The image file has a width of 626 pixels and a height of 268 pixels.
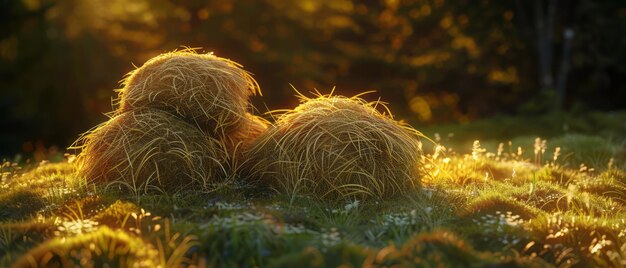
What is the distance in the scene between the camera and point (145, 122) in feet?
19.6

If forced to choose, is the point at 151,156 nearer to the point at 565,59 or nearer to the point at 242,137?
the point at 242,137

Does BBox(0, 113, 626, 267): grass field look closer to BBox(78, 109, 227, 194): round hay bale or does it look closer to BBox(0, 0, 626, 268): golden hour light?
BBox(0, 0, 626, 268): golden hour light

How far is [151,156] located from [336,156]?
1578 millimetres

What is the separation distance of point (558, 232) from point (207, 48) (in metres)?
13.2

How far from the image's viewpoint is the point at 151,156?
19.1ft

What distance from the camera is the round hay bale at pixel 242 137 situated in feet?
21.4

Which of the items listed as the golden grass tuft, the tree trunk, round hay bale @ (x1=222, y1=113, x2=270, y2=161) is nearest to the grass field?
the golden grass tuft

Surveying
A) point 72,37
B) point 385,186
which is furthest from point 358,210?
point 72,37

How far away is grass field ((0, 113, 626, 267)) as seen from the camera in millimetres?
4051

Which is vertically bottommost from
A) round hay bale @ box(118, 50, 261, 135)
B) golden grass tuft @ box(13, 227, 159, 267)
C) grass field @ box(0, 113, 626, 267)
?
grass field @ box(0, 113, 626, 267)

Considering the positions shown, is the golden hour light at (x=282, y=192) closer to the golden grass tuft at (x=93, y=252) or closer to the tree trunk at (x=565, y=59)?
the golden grass tuft at (x=93, y=252)

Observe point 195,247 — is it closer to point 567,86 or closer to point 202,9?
point 202,9

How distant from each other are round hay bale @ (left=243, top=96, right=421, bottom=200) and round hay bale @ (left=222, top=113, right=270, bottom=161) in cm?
26

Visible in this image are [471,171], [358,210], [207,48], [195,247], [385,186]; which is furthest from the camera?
[207,48]
